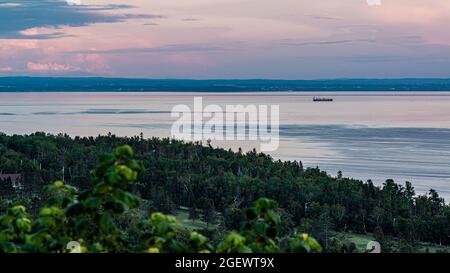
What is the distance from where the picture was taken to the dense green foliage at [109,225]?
5766mm

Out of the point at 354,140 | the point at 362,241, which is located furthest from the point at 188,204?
the point at 354,140

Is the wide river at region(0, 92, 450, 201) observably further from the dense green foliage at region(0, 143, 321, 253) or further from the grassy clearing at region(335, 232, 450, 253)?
the dense green foliage at region(0, 143, 321, 253)

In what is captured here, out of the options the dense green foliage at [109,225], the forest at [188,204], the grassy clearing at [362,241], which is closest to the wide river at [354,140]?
the forest at [188,204]

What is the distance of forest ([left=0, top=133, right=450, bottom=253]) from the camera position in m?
5.94

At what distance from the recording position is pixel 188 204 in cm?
3888

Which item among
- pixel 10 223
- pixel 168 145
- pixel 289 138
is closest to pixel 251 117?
pixel 289 138

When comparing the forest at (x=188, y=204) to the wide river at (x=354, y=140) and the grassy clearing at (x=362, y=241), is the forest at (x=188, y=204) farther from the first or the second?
the wide river at (x=354, y=140)

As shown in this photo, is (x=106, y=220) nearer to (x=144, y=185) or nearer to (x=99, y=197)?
(x=99, y=197)

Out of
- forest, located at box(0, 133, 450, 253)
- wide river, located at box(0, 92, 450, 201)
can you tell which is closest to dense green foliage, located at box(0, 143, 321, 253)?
forest, located at box(0, 133, 450, 253)

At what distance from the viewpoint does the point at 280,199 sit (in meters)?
37.1

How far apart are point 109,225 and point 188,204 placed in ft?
109
